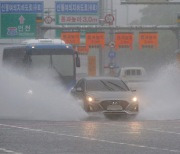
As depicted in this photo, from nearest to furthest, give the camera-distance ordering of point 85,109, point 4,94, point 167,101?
point 85,109 → point 4,94 → point 167,101

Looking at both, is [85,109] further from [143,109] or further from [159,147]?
[159,147]

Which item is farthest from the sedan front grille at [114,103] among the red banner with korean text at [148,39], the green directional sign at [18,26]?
the red banner with korean text at [148,39]

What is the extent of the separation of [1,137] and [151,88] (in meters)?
18.6

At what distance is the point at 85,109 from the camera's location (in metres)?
28.1

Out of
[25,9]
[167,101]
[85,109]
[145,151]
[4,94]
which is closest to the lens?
[145,151]

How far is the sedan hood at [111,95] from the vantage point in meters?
28.0

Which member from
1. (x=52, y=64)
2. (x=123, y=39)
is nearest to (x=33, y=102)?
(x=52, y=64)

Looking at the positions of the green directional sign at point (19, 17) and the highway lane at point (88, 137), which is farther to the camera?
the green directional sign at point (19, 17)

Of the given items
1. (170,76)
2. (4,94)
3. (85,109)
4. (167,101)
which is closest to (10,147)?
(85,109)

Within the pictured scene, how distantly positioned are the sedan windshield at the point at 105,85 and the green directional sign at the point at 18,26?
2679 centimetres

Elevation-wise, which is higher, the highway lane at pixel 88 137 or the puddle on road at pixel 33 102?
the highway lane at pixel 88 137

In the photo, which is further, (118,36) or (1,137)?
(118,36)

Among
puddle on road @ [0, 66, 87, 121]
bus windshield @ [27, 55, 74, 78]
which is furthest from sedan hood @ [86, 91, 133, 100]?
bus windshield @ [27, 55, 74, 78]

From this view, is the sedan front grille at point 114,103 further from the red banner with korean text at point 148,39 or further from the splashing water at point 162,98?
the red banner with korean text at point 148,39
